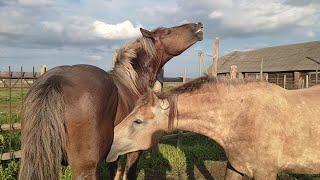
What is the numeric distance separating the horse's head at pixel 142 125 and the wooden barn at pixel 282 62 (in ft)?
64.8

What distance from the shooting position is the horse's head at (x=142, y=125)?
4.08 meters

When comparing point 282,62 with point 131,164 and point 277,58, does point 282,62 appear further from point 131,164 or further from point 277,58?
point 131,164

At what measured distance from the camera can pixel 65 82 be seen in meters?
3.69

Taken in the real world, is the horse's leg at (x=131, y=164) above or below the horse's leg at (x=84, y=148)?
below

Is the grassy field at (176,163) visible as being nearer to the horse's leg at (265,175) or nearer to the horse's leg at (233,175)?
the horse's leg at (233,175)

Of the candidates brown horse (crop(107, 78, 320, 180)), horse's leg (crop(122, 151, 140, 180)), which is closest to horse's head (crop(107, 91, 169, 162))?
brown horse (crop(107, 78, 320, 180))

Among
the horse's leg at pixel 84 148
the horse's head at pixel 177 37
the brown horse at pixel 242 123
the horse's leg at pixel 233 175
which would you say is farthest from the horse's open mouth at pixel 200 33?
the horse's leg at pixel 84 148

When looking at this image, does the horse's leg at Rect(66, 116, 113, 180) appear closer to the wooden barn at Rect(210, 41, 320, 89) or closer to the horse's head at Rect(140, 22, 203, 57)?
the horse's head at Rect(140, 22, 203, 57)

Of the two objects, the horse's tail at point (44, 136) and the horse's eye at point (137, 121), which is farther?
the horse's eye at point (137, 121)

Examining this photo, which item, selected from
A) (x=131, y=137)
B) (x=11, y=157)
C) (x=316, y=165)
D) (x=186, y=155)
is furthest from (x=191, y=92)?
(x=186, y=155)

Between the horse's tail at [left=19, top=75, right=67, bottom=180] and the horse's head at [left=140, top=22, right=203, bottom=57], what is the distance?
269 centimetres

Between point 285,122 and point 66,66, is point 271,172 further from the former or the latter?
point 66,66

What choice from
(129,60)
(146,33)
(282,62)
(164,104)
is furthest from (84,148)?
(282,62)

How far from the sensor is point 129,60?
5453mm
